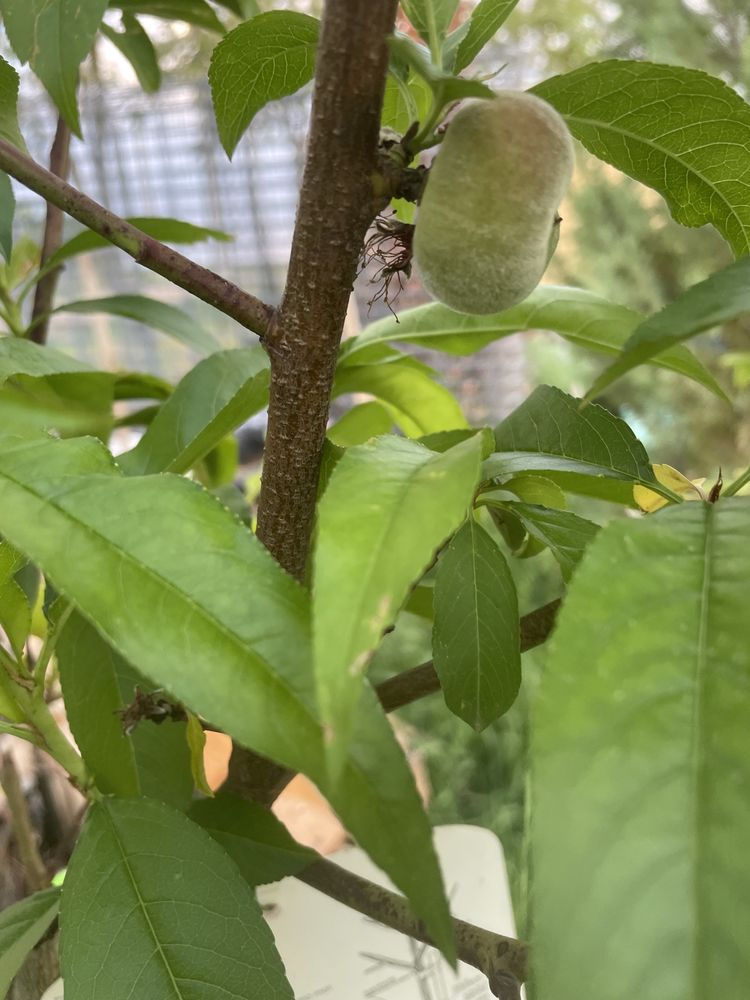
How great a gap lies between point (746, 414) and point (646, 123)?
2.51 m

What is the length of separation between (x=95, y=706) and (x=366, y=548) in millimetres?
246

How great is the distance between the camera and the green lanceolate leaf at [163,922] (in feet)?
0.95

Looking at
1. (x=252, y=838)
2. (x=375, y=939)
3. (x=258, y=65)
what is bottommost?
(x=375, y=939)

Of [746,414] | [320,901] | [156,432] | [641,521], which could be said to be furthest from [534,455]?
[746,414]

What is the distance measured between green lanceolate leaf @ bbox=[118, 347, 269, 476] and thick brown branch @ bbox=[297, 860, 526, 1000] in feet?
0.67

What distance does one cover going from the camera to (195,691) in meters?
0.20

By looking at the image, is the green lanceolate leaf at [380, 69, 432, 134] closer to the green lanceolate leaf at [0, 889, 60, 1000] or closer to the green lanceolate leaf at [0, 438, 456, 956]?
the green lanceolate leaf at [0, 438, 456, 956]

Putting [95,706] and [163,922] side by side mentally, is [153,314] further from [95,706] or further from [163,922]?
[163,922]

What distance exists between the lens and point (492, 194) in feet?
0.81

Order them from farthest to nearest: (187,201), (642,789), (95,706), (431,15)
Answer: (187,201), (95,706), (431,15), (642,789)

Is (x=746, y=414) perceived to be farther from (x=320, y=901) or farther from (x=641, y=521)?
(x=641, y=521)

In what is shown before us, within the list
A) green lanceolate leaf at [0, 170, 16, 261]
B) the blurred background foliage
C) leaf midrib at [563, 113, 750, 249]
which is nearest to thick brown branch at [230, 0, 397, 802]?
leaf midrib at [563, 113, 750, 249]

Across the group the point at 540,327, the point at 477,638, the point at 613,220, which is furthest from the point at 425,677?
the point at 613,220

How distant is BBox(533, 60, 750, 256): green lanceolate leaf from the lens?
29cm
